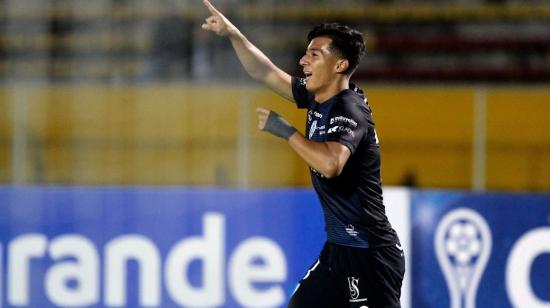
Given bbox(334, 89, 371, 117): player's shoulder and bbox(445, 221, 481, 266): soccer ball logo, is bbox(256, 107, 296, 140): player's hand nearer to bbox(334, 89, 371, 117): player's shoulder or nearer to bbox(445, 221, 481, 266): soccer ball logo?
bbox(334, 89, 371, 117): player's shoulder

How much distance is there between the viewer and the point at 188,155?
7.39 m

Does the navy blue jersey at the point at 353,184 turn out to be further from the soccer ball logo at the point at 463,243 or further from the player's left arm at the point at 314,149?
the soccer ball logo at the point at 463,243

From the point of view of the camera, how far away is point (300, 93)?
4.84 meters

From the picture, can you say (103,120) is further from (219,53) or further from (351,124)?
(351,124)

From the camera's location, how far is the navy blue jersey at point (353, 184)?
13.9 feet

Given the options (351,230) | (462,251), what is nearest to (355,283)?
(351,230)

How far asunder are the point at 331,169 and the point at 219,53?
3920 millimetres

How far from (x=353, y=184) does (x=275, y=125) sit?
0.49m

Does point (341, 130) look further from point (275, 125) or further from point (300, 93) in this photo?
point (300, 93)

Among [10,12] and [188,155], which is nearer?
[188,155]

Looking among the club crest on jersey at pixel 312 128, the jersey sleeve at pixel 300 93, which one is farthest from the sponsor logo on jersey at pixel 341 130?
the jersey sleeve at pixel 300 93

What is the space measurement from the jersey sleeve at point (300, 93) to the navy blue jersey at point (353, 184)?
0.35m

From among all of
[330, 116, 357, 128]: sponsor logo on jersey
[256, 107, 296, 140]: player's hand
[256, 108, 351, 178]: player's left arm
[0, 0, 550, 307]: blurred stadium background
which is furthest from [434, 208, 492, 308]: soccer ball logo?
[256, 107, 296, 140]: player's hand

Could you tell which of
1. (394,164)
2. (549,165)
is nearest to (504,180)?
(549,165)
